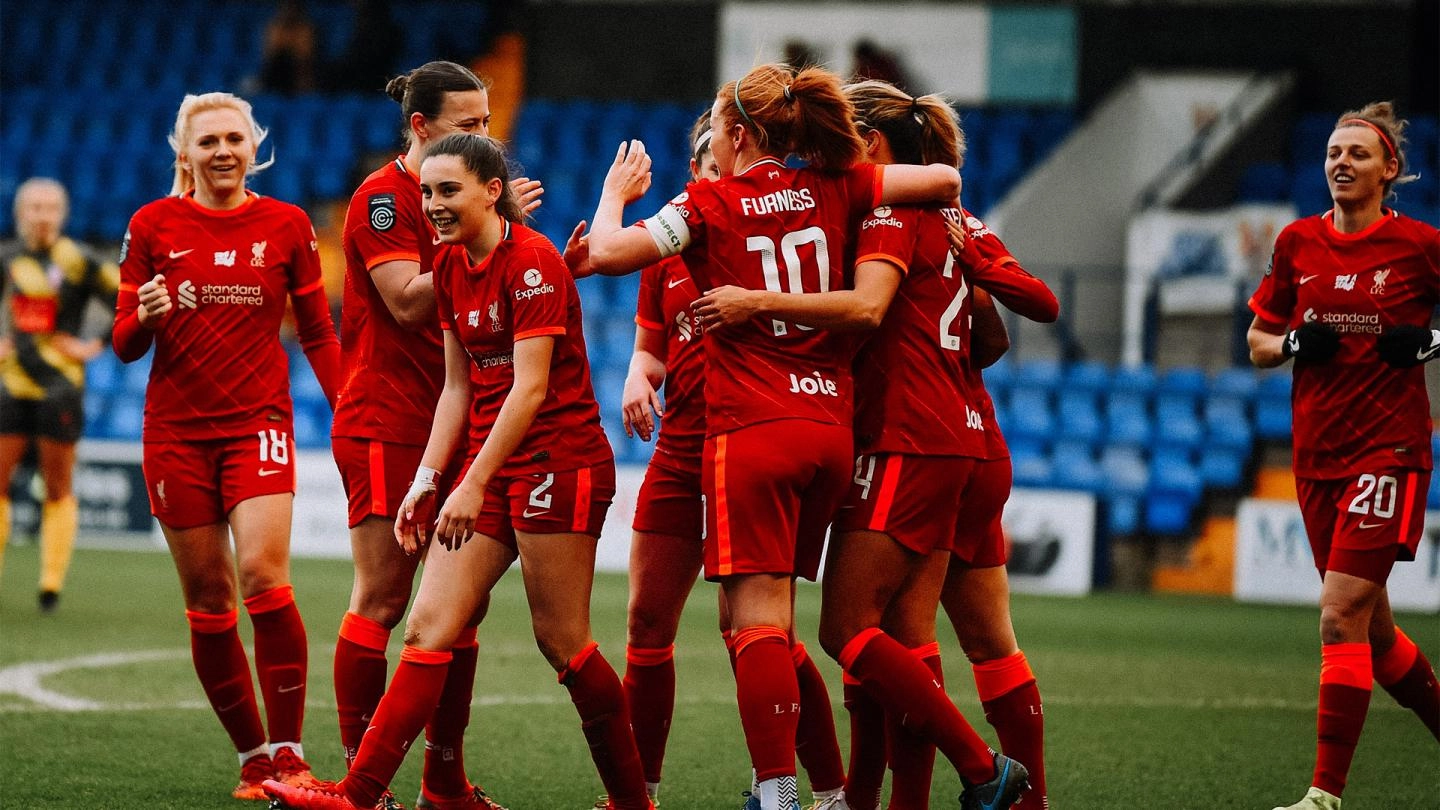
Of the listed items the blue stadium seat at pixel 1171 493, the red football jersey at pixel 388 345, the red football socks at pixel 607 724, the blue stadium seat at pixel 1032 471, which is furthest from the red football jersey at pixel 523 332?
the blue stadium seat at pixel 1171 493

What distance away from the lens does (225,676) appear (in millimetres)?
5473

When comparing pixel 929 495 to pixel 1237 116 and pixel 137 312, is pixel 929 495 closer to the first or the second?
pixel 137 312

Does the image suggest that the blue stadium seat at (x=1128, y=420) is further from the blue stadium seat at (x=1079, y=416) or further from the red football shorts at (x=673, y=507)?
the red football shorts at (x=673, y=507)

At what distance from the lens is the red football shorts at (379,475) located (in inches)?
203

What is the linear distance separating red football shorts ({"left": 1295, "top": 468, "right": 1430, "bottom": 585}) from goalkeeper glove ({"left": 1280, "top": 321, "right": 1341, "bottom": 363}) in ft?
1.33

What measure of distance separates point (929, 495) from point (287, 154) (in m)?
15.9

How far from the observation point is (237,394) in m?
5.56

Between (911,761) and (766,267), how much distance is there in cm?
145

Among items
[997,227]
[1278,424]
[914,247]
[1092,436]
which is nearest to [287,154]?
[997,227]

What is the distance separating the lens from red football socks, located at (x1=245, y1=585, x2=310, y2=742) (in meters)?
5.41

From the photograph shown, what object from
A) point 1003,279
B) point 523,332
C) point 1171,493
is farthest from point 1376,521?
point 1171,493

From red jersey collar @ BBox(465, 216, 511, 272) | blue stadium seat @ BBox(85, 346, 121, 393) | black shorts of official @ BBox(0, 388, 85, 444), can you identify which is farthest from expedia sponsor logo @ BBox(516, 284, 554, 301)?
blue stadium seat @ BBox(85, 346, 121, 393)

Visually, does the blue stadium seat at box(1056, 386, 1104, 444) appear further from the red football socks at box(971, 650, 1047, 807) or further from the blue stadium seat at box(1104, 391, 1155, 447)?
the red football socks at box(971, 650, 1047, 807)

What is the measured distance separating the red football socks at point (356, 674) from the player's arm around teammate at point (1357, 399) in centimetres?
284
